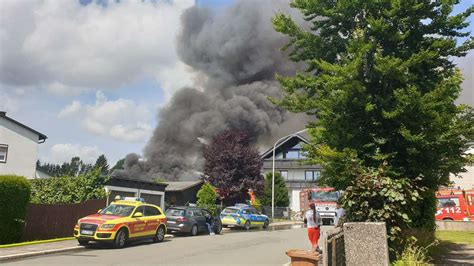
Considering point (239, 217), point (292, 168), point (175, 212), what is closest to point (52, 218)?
point (175, 212)

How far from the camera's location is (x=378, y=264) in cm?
751

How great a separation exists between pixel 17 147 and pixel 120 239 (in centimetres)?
1717

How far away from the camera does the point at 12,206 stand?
44.6 ft

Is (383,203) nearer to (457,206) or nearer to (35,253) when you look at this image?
(35,253)

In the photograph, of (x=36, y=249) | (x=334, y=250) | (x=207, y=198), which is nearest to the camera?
(x=334, y=250)

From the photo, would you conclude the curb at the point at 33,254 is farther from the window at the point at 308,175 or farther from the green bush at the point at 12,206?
the window at the point at 308,175

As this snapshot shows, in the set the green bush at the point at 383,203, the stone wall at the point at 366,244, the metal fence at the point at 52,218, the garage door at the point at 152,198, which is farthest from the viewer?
the garage door at the point at 152,198

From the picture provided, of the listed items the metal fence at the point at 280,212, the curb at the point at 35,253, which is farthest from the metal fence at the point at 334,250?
the metal fence at the point at 280,212

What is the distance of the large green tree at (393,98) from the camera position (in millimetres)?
9766

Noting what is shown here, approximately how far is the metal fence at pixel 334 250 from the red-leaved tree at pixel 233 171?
2845 centimetres

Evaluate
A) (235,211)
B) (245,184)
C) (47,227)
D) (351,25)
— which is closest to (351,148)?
(351,25)

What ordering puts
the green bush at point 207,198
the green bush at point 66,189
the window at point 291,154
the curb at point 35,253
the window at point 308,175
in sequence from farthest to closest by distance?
the window at point 291,154
the window at point 308,175
the green bush at point 207,198
the green bush at point 66,189
the curb at point 35,253

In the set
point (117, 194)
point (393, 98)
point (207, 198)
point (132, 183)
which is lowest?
point (207, 198)

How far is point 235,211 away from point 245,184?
450 inches
